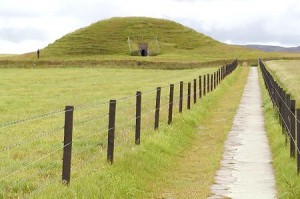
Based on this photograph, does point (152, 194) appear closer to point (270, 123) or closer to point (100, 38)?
point (270, 123)

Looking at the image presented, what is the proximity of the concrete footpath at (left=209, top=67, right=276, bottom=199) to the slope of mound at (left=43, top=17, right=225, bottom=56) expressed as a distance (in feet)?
386

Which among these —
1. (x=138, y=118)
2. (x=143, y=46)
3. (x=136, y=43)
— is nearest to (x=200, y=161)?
(x=138, y=118)

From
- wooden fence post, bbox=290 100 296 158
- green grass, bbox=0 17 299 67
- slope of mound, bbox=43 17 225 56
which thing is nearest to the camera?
wooden fence post, bbox=290 100 296 158

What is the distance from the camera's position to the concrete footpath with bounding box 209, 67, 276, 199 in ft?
38.3

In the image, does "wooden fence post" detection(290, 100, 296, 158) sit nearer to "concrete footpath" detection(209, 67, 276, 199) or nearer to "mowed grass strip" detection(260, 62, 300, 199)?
"mowed grass strip" detection(260, 62, 300, 199)

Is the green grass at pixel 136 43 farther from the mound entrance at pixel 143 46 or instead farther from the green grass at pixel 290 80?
the green grass at pixel 290 80

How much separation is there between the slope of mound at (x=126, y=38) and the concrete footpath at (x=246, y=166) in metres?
118

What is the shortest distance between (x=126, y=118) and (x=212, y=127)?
309cm

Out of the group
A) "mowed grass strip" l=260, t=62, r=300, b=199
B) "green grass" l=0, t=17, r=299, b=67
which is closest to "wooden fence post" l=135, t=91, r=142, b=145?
"mowed grass strip" l=260, t=62, r=300, b=199

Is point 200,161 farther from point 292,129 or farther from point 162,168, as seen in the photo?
point 292,129

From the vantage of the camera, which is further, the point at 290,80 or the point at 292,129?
the point at 290,80

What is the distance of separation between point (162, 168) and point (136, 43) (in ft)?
439

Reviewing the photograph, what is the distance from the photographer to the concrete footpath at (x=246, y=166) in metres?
11.7

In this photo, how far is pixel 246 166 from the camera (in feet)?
47.3
